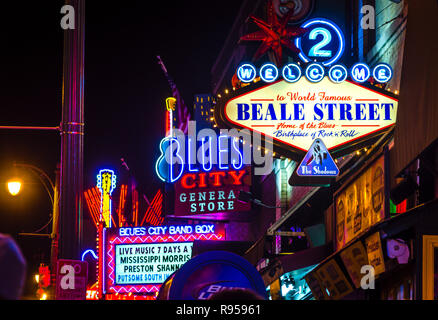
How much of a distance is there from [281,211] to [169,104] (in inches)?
405

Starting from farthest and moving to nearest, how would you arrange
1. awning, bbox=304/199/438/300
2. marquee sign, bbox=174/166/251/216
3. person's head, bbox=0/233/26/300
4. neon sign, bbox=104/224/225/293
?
marquee sign, bbox=174/166/251/216 → neon sign, bbox=104/224/225/293 → awning, bbox=304/199/438/300 → person's head, bbox=0/233/26/300

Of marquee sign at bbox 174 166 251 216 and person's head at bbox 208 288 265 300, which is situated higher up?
marquee sign at bbox 174 166 251 216

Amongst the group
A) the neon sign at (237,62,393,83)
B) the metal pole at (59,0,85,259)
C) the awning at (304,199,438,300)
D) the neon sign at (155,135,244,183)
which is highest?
the neon sign at (155,135,244,183)

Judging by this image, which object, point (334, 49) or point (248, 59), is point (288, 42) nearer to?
point (334, 49)

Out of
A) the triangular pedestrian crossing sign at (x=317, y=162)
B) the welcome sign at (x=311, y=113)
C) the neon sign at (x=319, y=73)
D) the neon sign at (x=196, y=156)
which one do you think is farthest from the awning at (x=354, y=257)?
the neon sign at (x=196, y=156)

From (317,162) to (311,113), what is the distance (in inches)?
37.3

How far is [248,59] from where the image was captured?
29.1 meters

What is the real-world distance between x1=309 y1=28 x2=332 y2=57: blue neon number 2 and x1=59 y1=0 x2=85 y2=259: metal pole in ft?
20.7

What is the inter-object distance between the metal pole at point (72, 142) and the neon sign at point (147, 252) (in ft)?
44.3

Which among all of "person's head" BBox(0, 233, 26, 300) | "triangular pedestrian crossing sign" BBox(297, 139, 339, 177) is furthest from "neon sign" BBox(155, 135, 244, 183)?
"person's head" BBox(0, 233, 26, 300)

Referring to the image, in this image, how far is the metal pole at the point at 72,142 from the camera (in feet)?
34.3

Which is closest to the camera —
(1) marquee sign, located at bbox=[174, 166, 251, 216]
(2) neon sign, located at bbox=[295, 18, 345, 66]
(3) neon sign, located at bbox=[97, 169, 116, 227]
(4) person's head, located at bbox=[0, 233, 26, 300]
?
(4) person's head, located at bbox=[0, 233, 26, 300]

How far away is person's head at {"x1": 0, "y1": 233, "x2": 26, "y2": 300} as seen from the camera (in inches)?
84.9

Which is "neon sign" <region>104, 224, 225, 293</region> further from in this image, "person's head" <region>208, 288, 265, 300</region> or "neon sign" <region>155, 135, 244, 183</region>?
"person's head" <region>208, 288, 265, 300</region>
